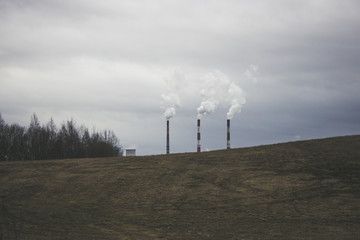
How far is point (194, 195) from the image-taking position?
79.9 ft

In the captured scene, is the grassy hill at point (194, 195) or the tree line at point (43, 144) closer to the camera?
the grassy hill at point (194, 195)

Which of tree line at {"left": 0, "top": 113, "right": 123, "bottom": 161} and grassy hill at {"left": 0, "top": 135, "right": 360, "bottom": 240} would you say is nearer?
grassy hill at {"left": 0, "top": 135, "right": 360, "bottom": 240}

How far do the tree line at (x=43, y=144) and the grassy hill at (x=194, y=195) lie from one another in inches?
1546

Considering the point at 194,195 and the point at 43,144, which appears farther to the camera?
the point at 43,144

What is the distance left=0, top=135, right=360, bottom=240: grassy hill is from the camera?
18.3 meters

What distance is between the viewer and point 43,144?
73.6 m

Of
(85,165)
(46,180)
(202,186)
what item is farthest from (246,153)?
(46,180)

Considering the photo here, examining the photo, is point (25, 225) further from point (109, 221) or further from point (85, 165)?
point (85, 165)

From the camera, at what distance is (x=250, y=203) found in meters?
22.6

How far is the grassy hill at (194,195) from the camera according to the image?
60.0 ft

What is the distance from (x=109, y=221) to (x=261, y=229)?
7.50 meters

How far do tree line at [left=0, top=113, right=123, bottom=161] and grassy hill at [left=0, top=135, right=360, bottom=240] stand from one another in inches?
1546

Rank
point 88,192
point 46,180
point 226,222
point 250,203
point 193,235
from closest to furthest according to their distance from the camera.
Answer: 1. point 193,235
2. point 226,222
3. point 250,203
4. point 88,192
5. point 46,180

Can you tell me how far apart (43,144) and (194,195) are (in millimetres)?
55523
